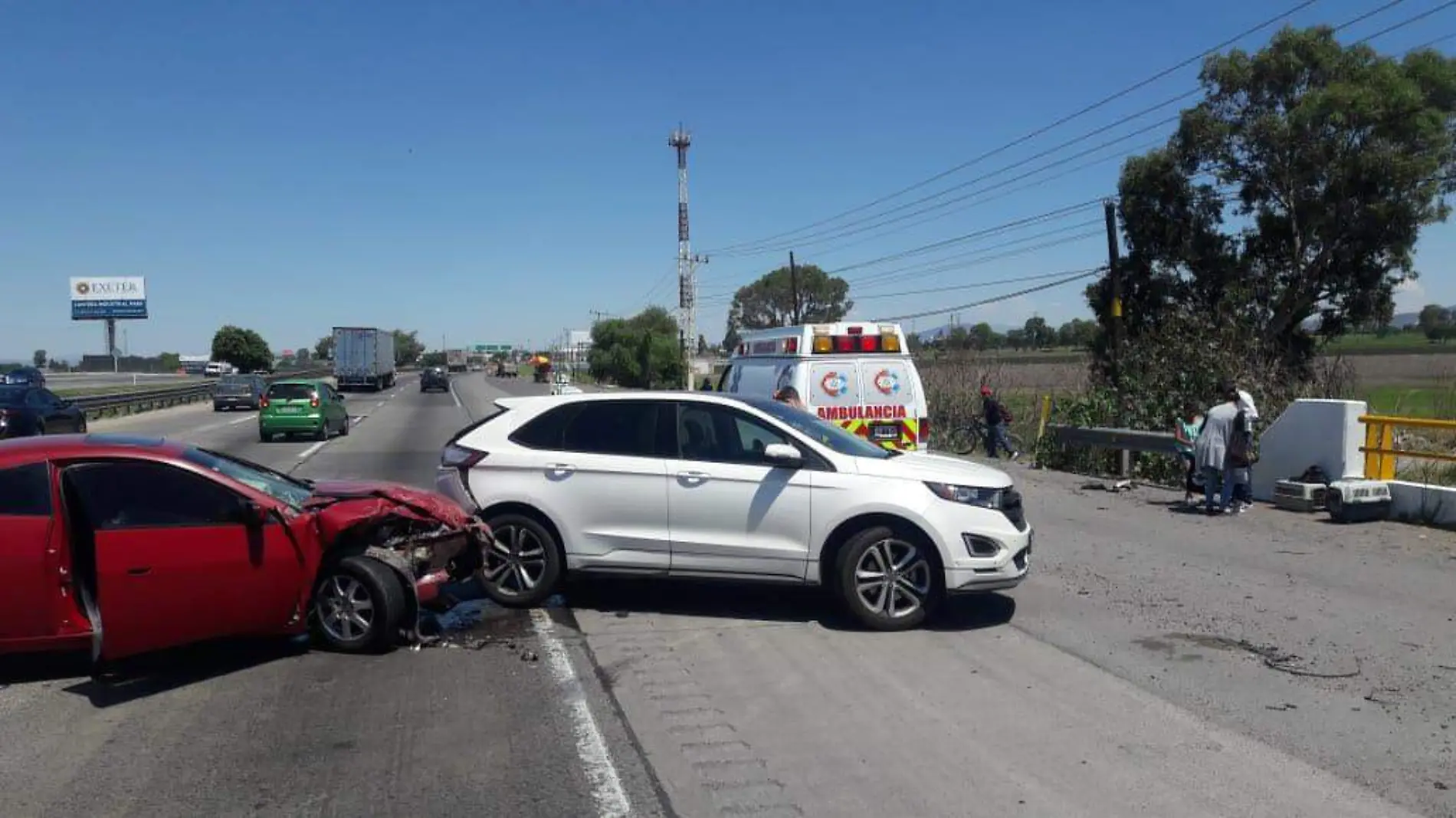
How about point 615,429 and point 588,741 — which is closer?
point 588,741

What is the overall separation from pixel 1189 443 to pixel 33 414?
24602 millimetres

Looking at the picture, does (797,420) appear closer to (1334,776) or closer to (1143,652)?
(1143,652)

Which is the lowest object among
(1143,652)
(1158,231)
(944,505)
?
(1143,652)

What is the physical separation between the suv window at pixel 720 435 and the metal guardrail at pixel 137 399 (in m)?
31.9

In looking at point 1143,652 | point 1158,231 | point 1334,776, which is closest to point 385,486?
point 1143,652

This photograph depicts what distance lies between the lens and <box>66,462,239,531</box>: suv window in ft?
20.7

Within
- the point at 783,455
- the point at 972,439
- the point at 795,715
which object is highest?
the point at 783,455

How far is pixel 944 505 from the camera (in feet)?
25.1

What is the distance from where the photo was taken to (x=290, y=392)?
28281mm

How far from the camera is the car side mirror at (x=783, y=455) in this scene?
7.78m

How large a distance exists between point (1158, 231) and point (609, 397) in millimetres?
30523

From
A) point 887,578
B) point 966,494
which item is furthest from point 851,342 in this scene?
point 887,578

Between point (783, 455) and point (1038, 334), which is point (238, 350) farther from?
point (783, 455)

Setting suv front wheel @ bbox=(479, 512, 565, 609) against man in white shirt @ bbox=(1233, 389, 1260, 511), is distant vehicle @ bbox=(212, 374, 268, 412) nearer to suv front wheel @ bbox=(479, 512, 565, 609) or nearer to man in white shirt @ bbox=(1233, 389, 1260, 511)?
man in white shirt @ bbox=(1233, 389, 1260, 511)
